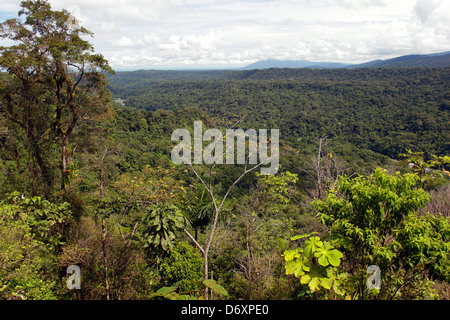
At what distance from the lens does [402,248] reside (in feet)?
9.07

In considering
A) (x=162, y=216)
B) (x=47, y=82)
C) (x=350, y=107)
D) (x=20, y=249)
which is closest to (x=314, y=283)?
(x=162, y=216)

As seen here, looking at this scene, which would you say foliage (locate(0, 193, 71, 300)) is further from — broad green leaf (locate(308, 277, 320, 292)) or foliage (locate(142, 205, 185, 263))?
broad green leaf (locate(308, 277, 320, 292))

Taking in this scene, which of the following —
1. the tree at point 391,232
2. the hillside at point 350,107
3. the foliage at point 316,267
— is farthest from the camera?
the hillside at point 350,107

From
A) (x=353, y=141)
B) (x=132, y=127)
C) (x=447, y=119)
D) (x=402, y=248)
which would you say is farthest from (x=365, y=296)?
(x=447, y=119)

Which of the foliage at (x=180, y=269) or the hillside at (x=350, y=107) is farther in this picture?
the hillside at (x=350, y=107)

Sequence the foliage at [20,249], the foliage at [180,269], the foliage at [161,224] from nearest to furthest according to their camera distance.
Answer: the foliage at [161,224], the foliage at [20,249], the foliage at [180,269]

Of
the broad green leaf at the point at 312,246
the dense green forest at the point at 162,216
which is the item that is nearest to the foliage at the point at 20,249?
the dense green forest at the point at 162,216

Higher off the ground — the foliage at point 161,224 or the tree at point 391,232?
the tree at point 391,232

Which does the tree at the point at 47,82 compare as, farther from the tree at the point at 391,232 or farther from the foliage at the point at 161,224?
the tree at the point at 391,232

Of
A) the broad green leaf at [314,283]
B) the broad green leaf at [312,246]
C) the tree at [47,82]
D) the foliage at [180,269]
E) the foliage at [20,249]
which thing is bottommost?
the foliage at [180,269]

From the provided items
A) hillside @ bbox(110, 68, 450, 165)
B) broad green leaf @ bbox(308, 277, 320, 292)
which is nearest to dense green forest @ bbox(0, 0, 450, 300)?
broad green leaf @ bbox(308, 277, 320, 292)

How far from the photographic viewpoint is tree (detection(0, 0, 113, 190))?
8633mm

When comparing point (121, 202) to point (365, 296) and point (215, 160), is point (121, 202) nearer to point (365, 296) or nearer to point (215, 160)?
point (215, 160)

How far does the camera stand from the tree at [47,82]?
28.3 feet
